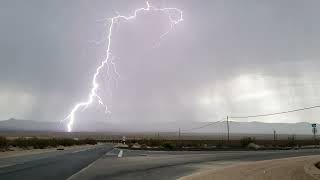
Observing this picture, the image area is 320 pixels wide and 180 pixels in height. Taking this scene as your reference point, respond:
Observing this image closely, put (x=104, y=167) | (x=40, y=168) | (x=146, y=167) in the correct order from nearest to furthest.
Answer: (x=40, y=168) → (x=104, y=167) → (x=146, y=167)

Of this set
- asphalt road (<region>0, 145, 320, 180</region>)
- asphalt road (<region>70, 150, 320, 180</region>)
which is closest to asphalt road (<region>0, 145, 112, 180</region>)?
asphalt road (<region>0, 145, 320, 180</region>)

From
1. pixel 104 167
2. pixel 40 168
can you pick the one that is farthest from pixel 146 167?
pixel 40 168

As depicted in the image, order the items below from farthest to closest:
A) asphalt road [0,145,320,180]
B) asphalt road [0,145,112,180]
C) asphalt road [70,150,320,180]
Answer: asphalt road [70,150,320,180] → asphalt road [0,145,320,180] → asphalt road [0,145,112,180]

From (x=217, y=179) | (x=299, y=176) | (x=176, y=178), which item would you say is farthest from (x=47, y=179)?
(x=299, y=176)

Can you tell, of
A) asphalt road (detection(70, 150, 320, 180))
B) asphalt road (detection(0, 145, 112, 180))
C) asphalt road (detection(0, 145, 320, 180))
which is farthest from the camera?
asphalt road (detection(70, 150, 320, 180))

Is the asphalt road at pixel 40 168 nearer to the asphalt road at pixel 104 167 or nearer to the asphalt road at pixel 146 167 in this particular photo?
the asphalt road at pixel 104 167

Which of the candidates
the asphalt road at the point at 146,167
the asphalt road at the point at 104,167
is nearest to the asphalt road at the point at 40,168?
the asphalt road at the point at 104,167

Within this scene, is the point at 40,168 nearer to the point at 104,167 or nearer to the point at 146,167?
the point at 104,167

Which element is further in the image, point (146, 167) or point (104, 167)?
point (146, 167)

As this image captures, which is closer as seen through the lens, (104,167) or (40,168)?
(40,168)

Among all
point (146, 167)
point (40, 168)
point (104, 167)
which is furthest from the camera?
point (146, 167)

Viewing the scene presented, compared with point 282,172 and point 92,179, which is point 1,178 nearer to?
point 92,179

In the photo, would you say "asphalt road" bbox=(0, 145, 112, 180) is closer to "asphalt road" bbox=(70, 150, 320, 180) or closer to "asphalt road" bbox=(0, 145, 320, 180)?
"asphalt road" bbox=(0, 145, 320, 180)

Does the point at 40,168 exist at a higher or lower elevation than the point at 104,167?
lower
